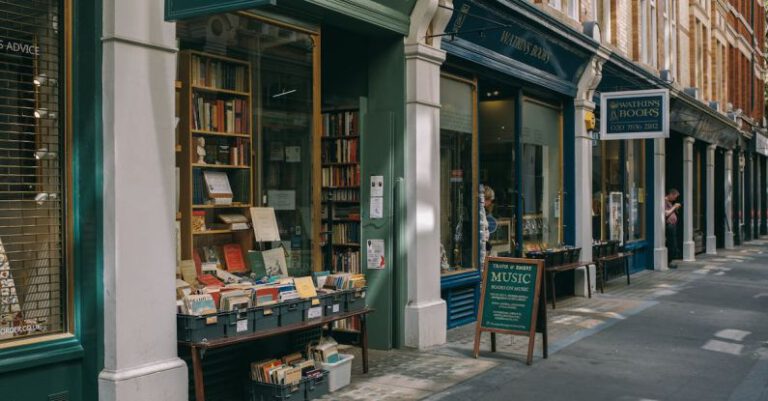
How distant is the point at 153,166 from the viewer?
5.89 metres

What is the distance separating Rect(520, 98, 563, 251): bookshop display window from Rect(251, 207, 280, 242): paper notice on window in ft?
19.5

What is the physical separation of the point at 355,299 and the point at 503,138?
5785mm

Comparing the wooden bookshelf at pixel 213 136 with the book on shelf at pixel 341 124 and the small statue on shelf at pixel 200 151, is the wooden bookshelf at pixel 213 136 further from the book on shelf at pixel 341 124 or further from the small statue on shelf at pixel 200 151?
the book on shelf at pixel 341 124

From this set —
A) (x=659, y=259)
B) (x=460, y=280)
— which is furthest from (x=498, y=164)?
(x=659, y=259)

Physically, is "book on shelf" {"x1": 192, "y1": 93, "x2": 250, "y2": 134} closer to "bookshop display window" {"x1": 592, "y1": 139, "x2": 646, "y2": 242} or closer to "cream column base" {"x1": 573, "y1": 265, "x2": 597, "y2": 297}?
"cream column base" {"x1": 573, "y1": 265, "x2": 597, "y2": 297}

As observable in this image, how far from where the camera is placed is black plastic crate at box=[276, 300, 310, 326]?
6758 millimetres

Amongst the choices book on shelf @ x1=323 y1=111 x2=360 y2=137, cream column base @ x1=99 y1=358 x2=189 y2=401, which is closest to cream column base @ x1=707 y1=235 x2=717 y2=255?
book on shelf @ x1=323 y1=111 x2=360 y2=137

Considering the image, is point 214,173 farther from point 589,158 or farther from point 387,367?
point 589,158

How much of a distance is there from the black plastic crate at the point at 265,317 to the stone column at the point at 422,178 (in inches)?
110

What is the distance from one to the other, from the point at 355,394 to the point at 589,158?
30.6 ft

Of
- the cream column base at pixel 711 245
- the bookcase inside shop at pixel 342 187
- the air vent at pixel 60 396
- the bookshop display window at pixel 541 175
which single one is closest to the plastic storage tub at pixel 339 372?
the bookcase inside shop at pixel 342 187

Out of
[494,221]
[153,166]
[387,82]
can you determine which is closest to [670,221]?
[494,221]

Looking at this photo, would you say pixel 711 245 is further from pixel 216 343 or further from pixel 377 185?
pixel 216 343

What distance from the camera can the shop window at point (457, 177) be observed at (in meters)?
10.6
